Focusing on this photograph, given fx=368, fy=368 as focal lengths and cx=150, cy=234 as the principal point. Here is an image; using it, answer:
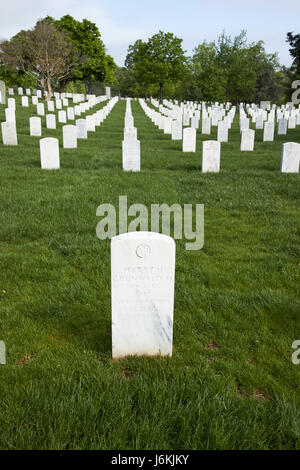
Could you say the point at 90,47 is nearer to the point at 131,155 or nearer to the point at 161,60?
the point at 161,60

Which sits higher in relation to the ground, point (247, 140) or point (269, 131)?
point (269, 131)

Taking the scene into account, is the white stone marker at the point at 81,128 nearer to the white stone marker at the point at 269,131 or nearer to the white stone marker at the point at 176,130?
the white stone marker at the point at 176,130

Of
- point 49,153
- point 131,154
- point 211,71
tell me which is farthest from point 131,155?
point 211,71

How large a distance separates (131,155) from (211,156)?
2.18 meters

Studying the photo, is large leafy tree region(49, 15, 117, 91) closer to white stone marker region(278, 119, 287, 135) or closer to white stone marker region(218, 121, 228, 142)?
white stone marker region(278, 119, 287, 135)

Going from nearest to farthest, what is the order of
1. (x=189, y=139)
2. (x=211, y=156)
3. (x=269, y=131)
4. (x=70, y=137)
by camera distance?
(x=211, y=156), (x=70, y=137), (x=189, y=139), (x=269, y=131)

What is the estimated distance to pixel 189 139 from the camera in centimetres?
1306

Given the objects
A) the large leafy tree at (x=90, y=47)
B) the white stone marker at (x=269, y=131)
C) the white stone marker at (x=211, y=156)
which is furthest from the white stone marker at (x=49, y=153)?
the large leafy tree at (x=90, y=47)

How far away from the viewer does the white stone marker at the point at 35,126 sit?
14.6 metres

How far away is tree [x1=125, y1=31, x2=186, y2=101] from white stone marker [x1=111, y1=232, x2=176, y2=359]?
167 feet

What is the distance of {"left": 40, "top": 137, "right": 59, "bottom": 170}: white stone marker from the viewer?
31.5 ft

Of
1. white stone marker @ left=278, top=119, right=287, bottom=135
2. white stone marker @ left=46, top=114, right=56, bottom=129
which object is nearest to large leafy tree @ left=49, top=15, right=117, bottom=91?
white stone marker @ left=46, top=114, right=56, bottom=129
